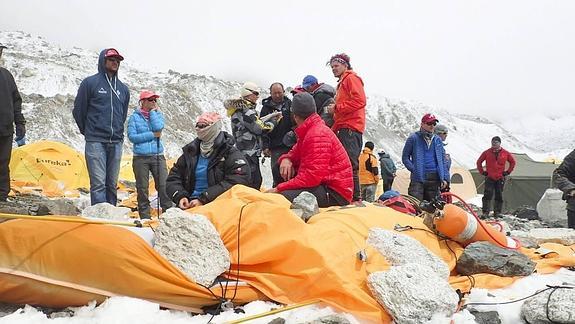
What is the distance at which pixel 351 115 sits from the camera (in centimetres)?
600

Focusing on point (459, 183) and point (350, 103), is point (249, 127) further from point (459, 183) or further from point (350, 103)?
point (459, 183)

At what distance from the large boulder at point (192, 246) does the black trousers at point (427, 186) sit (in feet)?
14.3

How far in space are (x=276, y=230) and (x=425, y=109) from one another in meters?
92.9

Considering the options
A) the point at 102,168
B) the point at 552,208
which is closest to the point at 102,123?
the point at 102,168

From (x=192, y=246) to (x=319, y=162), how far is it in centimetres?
179

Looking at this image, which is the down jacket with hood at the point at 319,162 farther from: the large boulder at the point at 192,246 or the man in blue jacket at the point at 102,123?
the man in blue jacket at the point at 102,123

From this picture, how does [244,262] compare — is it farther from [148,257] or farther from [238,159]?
[238,159]

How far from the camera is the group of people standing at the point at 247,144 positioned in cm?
475

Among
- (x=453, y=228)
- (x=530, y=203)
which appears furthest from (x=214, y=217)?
(x=530, y=203)

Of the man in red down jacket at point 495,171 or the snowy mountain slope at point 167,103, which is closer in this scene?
the man in red down jacket at point 495,171

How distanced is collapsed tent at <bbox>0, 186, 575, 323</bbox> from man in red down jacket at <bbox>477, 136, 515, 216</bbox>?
7940 mm

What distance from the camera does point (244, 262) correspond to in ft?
11.1

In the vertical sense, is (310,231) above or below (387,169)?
above

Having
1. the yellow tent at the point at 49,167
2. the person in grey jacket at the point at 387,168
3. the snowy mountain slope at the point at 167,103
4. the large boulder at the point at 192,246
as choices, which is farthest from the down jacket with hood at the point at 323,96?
the snowy mountain slope at the point at 167,103
